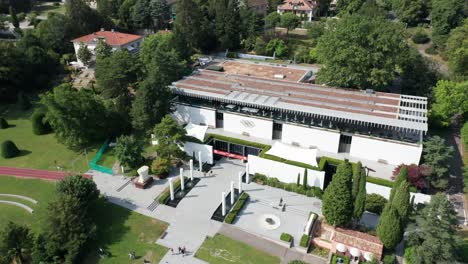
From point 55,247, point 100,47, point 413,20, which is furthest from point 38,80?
point 413,20

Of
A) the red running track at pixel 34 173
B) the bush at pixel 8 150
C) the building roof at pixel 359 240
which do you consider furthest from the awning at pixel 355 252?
the bush at pixel 8 150

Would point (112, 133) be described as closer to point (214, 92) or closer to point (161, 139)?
point (161, 139)

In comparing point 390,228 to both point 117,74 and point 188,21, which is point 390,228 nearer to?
point 117,74

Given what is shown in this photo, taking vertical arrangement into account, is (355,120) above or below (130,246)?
above

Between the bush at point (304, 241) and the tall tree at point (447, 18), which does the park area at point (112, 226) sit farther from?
the tall tree at point (447, 18)

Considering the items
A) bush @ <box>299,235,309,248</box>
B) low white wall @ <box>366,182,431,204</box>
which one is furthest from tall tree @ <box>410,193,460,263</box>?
bush @ <box>299,235,309,248</box>

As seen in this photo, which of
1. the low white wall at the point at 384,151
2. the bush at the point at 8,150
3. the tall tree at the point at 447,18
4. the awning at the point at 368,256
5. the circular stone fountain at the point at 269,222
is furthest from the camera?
the tall tree at the point at 447,18

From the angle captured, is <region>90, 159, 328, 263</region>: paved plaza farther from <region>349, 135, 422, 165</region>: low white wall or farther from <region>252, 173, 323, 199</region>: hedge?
<region>349, 135, 422, 165</region>: low white wall
